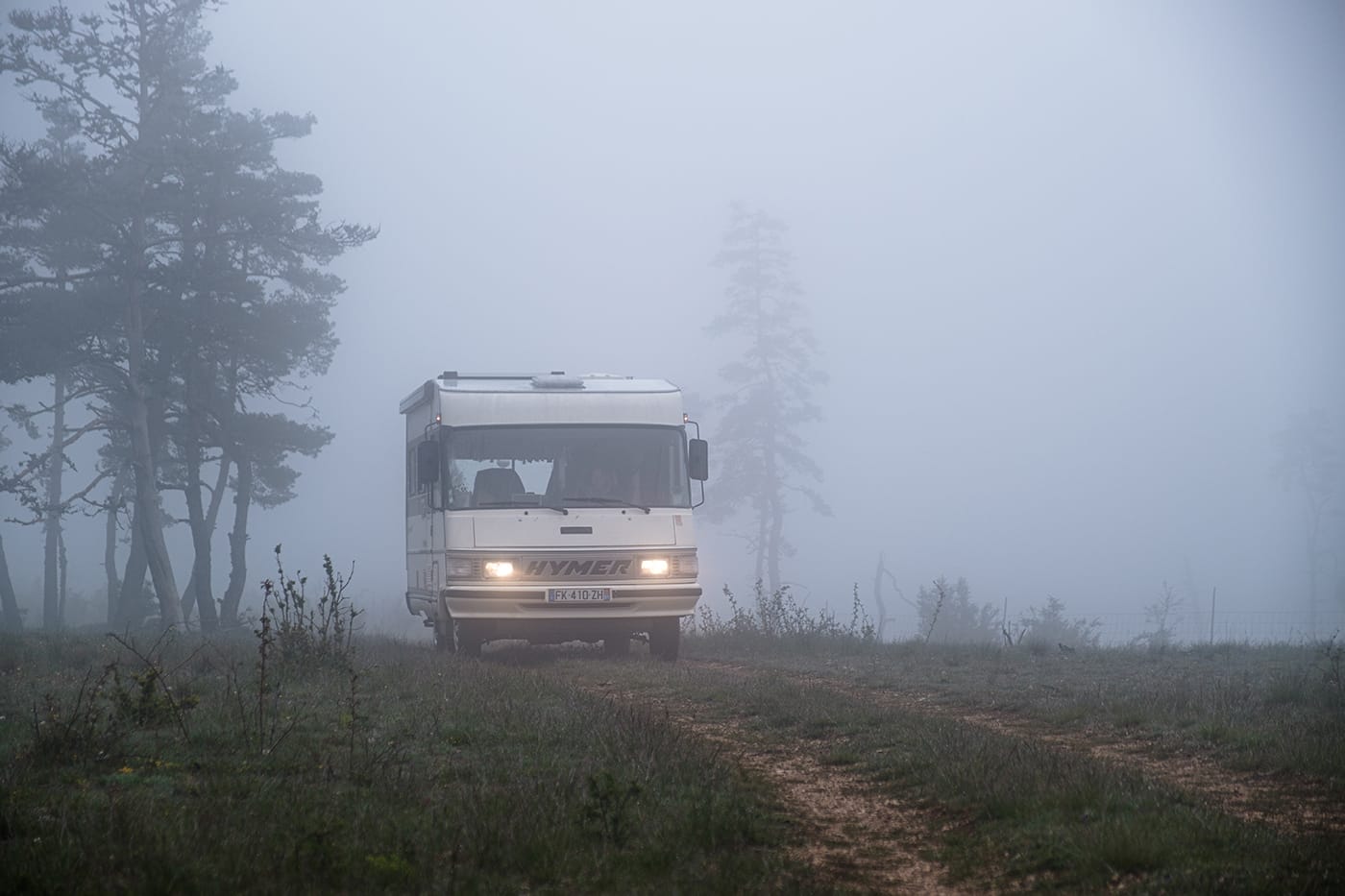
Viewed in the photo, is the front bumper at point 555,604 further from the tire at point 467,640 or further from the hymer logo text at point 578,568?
the tire at point 467,640

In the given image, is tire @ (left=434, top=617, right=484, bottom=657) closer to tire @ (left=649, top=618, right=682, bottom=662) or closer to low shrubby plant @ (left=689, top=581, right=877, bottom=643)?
tire @ (left=649, top=618, right=682, bottom=662)

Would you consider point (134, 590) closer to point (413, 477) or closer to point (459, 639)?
point (413, 477)

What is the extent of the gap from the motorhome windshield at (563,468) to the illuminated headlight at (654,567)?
736mm

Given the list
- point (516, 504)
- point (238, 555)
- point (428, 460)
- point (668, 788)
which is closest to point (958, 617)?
point (238, 555)

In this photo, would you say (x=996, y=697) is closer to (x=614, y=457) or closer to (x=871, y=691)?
(x=871, y=691)

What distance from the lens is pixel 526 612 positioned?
15.8m

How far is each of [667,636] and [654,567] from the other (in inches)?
47.4

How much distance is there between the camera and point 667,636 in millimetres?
16734

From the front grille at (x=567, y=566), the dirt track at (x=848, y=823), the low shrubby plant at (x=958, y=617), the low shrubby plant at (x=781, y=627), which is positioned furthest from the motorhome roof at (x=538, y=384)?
the low shrubby plant at (x=958, y=617)

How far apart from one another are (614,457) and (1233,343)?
481 feet

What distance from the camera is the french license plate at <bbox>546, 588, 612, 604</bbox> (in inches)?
621

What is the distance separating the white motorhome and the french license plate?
1 centimetres

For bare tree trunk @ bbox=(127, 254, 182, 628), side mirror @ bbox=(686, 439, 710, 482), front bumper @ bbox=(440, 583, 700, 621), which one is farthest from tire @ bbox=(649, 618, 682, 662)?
bare tree trunk @ bbox=(127, 254, 182, 628)

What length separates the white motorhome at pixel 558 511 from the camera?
1578 centimetres
